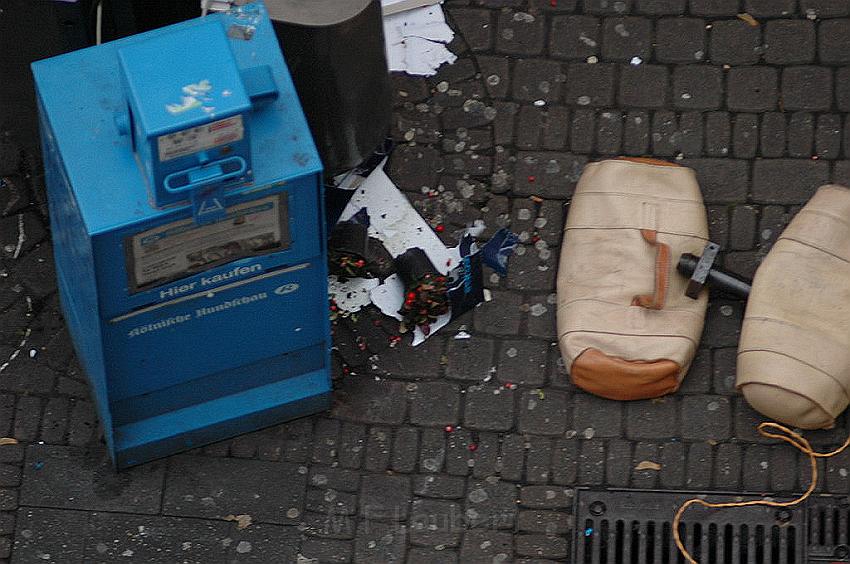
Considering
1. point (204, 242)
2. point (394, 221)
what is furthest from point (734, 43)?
point (204, 242)

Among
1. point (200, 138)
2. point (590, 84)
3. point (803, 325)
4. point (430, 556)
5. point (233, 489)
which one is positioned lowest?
point (430, 556)

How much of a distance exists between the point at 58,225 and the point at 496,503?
A: 1948 mm

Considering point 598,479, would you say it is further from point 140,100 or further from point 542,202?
point 140,100

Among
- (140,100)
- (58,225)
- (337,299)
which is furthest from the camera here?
(337,299)

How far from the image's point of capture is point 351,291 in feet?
18.8

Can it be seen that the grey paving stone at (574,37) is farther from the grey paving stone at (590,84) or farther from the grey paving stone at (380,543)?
the grey paving stone at (380,543)

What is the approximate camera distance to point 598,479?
536 centimetres

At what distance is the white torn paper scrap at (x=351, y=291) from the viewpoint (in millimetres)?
5707

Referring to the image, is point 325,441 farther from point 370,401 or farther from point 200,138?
point 200,138

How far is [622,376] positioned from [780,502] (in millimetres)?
762

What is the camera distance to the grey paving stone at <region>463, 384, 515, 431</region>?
548cm

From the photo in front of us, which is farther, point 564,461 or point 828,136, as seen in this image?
point 828,136

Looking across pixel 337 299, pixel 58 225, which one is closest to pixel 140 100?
pixel 58 225

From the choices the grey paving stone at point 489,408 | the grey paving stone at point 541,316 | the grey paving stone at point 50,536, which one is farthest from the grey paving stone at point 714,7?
the grey paving stone at point 50,536
